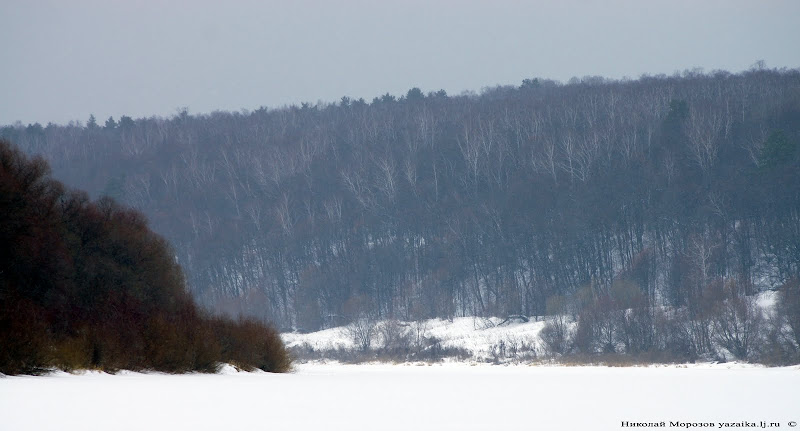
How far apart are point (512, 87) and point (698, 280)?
297 ft

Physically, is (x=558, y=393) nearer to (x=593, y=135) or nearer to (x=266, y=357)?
(x=266, y=357)

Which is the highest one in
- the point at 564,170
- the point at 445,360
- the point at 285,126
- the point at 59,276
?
the point at 285,126

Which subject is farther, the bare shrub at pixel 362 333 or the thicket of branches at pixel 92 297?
the bare shrub at pixel 362 333

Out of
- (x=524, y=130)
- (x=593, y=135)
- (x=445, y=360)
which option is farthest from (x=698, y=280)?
(x=524, y=130)

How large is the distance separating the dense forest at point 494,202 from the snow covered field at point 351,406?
47477mm

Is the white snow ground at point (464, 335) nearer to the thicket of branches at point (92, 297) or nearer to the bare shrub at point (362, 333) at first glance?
the bare shrub at point (362, 333)

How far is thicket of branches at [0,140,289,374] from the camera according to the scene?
56.6 ft

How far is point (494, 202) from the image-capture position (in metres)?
97.6

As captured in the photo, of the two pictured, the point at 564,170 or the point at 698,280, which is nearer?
the point at 698,280

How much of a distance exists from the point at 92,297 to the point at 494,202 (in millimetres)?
73419

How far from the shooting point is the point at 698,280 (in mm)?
68938

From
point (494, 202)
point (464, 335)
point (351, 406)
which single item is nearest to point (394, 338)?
point (464, 335)

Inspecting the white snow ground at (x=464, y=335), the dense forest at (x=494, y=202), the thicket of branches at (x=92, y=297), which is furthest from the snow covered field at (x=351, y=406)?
the dense forest at (x=494, y=202)

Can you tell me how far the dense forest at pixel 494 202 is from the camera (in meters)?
80.7
